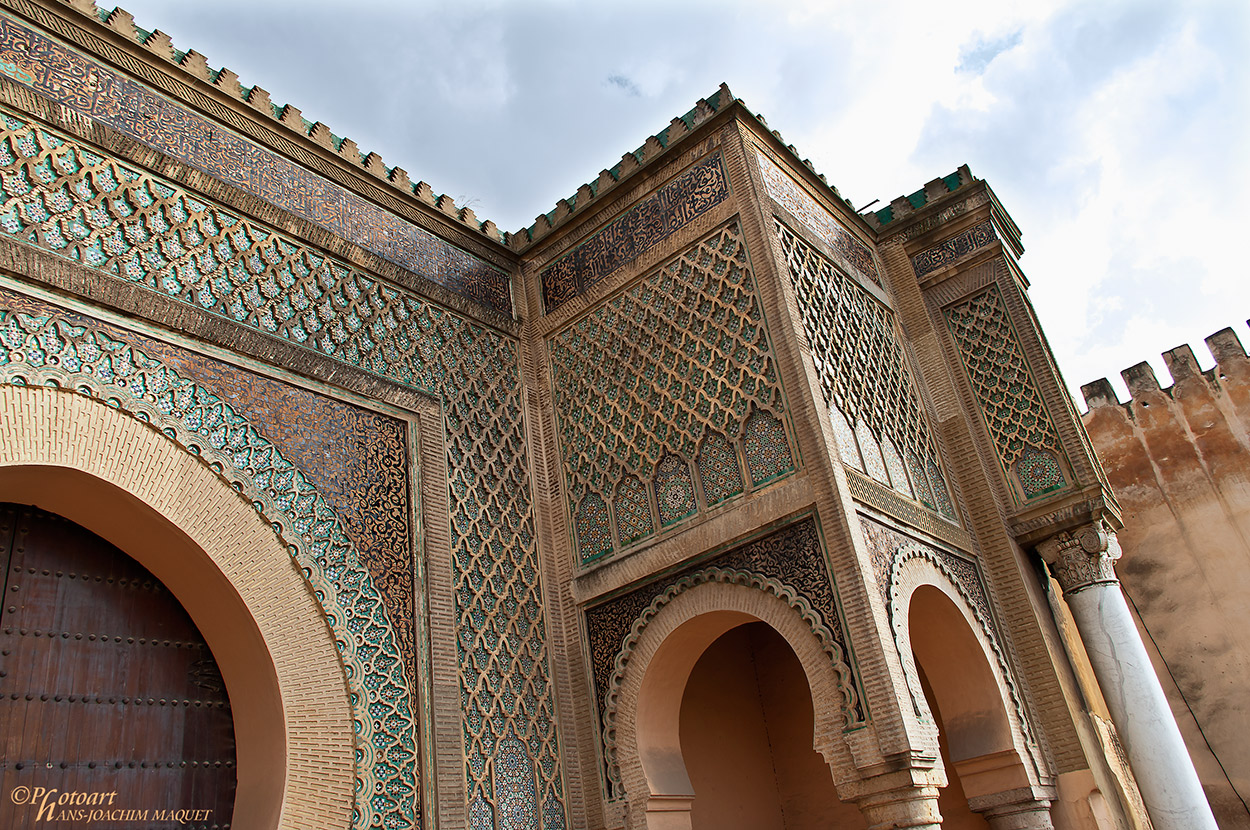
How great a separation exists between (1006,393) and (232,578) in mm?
4408

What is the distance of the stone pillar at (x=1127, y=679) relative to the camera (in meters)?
4.52

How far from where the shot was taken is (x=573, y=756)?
4340 mm

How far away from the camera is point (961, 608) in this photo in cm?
459

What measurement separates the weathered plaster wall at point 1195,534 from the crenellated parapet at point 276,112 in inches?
233

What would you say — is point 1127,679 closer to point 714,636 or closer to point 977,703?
point 977,703

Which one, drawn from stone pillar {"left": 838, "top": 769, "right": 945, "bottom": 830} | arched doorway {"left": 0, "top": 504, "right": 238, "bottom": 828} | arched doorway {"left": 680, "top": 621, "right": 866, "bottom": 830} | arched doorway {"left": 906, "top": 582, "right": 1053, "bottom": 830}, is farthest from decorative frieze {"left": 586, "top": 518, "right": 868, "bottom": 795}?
arched doorway {"left": 0, "top": 504, "right": 238, "bottom": 828}

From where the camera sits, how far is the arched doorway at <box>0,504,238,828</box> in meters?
3.08

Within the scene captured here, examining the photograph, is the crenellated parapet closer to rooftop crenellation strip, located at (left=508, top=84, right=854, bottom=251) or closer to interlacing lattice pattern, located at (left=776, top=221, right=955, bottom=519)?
rooftop crenellation strip, located at (left=508, top=84, right=854, bottom=251)

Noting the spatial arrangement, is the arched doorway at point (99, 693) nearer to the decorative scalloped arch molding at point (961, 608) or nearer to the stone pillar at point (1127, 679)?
the decorative scalloped arch molding at point (961, 608)

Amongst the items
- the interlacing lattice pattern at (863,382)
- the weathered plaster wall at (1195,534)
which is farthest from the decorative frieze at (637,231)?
the weathered plaster wall at (1195,534)

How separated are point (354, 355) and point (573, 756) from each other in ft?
7.09

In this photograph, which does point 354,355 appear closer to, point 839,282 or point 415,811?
point 415,811

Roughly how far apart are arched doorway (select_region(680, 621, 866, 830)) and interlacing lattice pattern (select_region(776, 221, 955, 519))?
53.3 inches

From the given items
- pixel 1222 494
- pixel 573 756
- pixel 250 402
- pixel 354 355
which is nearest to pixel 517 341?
pixel 354 355
